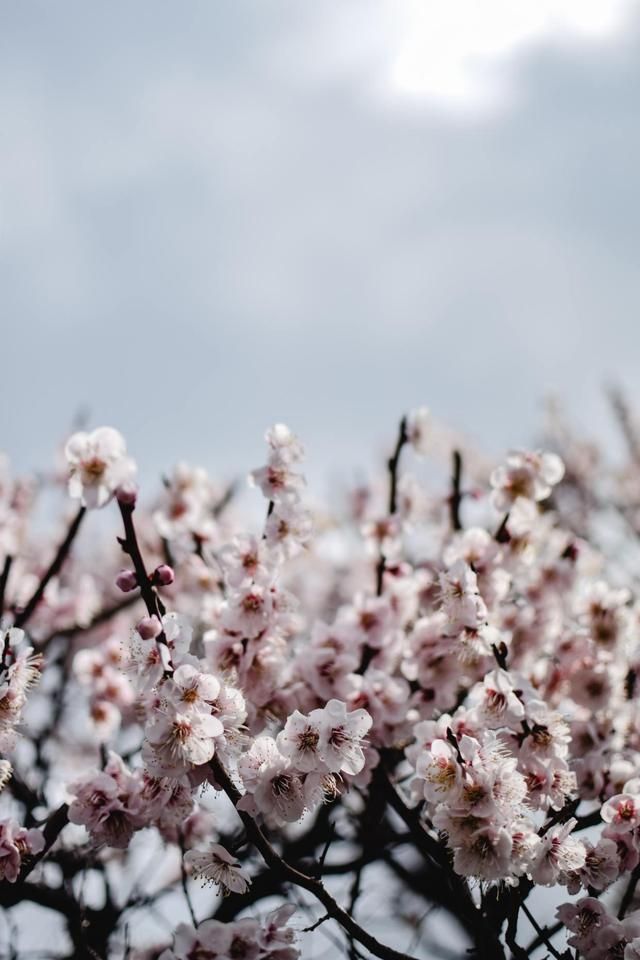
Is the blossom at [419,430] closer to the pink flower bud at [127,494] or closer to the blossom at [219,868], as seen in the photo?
the pink flower bud at [127,494]

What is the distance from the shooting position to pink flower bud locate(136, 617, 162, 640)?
85.5 inches

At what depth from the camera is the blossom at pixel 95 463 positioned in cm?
244

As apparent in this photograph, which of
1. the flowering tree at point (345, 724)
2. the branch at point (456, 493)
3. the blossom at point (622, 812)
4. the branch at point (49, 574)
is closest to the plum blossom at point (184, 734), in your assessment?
the flowering tree at point (345, 724)

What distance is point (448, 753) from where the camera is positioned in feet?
7.79

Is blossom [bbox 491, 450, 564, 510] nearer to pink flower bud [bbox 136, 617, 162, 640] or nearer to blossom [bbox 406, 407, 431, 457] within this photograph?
blossom [bbox 406, 407, 431, 457]

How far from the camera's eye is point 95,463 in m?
2.49

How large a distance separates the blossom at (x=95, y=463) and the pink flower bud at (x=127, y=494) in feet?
0.23

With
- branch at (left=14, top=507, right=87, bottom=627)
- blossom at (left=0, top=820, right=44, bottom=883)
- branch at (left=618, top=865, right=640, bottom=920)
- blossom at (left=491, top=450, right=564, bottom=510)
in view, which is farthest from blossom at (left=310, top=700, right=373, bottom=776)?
blossom at (left=491, top=450, right=564, bottom=510)

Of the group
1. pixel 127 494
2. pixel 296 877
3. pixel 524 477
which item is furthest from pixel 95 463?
pixel 524 477

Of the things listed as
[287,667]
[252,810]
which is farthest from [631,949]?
[287,667]

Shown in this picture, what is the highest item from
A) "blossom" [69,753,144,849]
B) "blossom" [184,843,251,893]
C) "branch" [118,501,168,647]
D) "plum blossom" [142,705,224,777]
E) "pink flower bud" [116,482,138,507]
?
"pink flower bud" [116,482,138,507]

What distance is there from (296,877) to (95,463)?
1.40m

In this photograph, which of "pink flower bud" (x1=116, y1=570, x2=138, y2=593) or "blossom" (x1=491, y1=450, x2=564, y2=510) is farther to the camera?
"blossom" (x1=491, y1=450, x2=564, y2=510)

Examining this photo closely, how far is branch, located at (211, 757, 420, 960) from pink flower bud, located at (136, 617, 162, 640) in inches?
16.4
